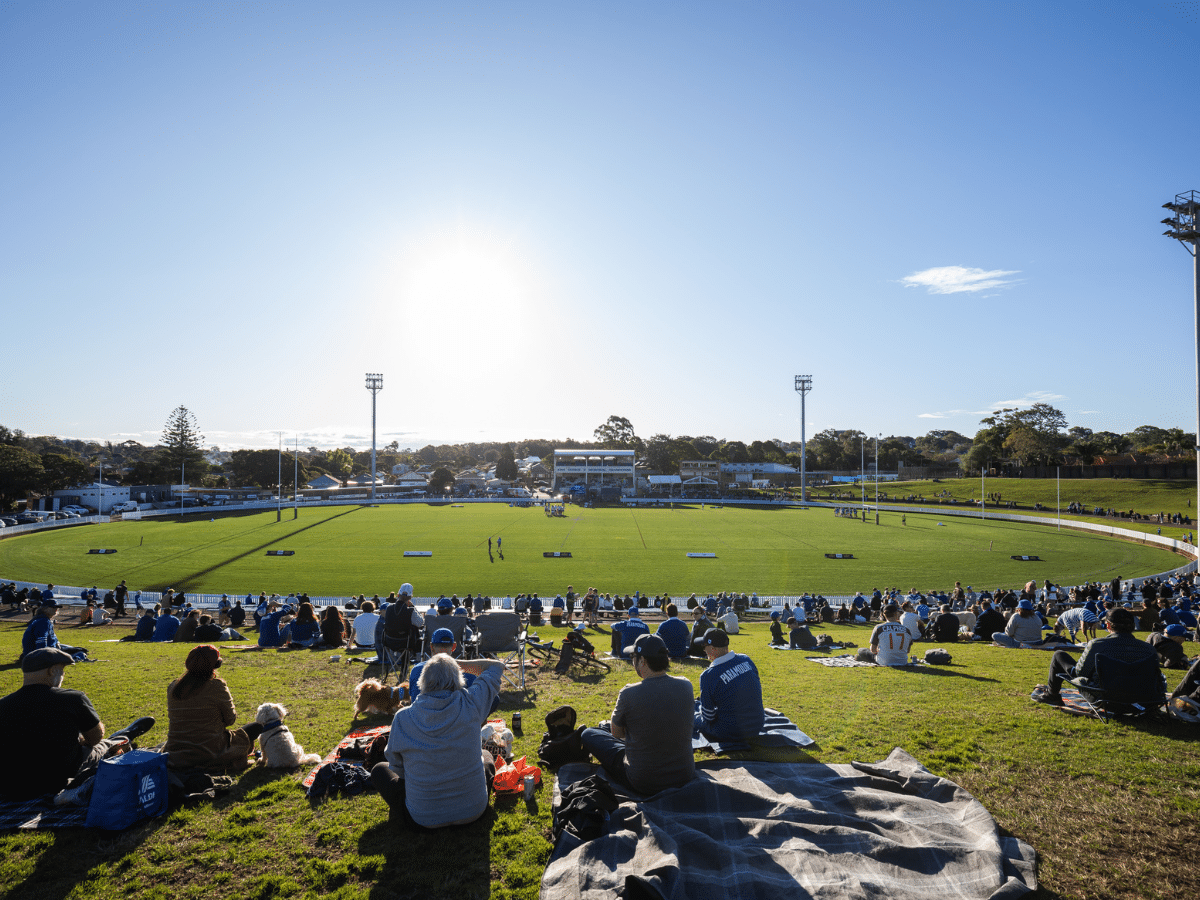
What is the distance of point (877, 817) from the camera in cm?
387

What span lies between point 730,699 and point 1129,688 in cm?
421

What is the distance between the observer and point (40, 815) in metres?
4.12

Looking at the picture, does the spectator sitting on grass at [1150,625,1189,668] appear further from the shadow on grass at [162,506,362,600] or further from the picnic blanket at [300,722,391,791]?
the shadow on grass at [162,506,362,600]

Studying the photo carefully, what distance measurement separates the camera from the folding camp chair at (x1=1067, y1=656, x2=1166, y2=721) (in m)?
5.87

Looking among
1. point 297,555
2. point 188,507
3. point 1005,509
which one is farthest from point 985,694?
point 188,507

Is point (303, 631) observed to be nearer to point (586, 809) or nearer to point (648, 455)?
point (586, 809)

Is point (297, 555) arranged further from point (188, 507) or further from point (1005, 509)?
point (1005, 509)

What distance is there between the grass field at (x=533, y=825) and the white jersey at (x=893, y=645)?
2.39 m

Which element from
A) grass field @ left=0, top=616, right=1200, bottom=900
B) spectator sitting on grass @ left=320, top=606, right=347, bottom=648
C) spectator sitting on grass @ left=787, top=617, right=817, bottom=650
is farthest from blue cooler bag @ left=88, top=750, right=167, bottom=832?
spectator sitting on grass @ left=787, top=617, right=817, bottom=650

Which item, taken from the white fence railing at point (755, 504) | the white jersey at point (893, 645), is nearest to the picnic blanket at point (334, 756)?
the white jersey at point (893, 645)

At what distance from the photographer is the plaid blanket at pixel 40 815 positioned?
404cm

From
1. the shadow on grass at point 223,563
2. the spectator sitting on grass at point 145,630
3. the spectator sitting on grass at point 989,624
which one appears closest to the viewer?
the spectator sitting on grass at point 989,624

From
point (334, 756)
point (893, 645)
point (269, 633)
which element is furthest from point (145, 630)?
point (893, 645)

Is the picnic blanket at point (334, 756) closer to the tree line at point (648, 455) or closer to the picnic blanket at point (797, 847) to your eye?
the picnic blanket at point (797, 847)
